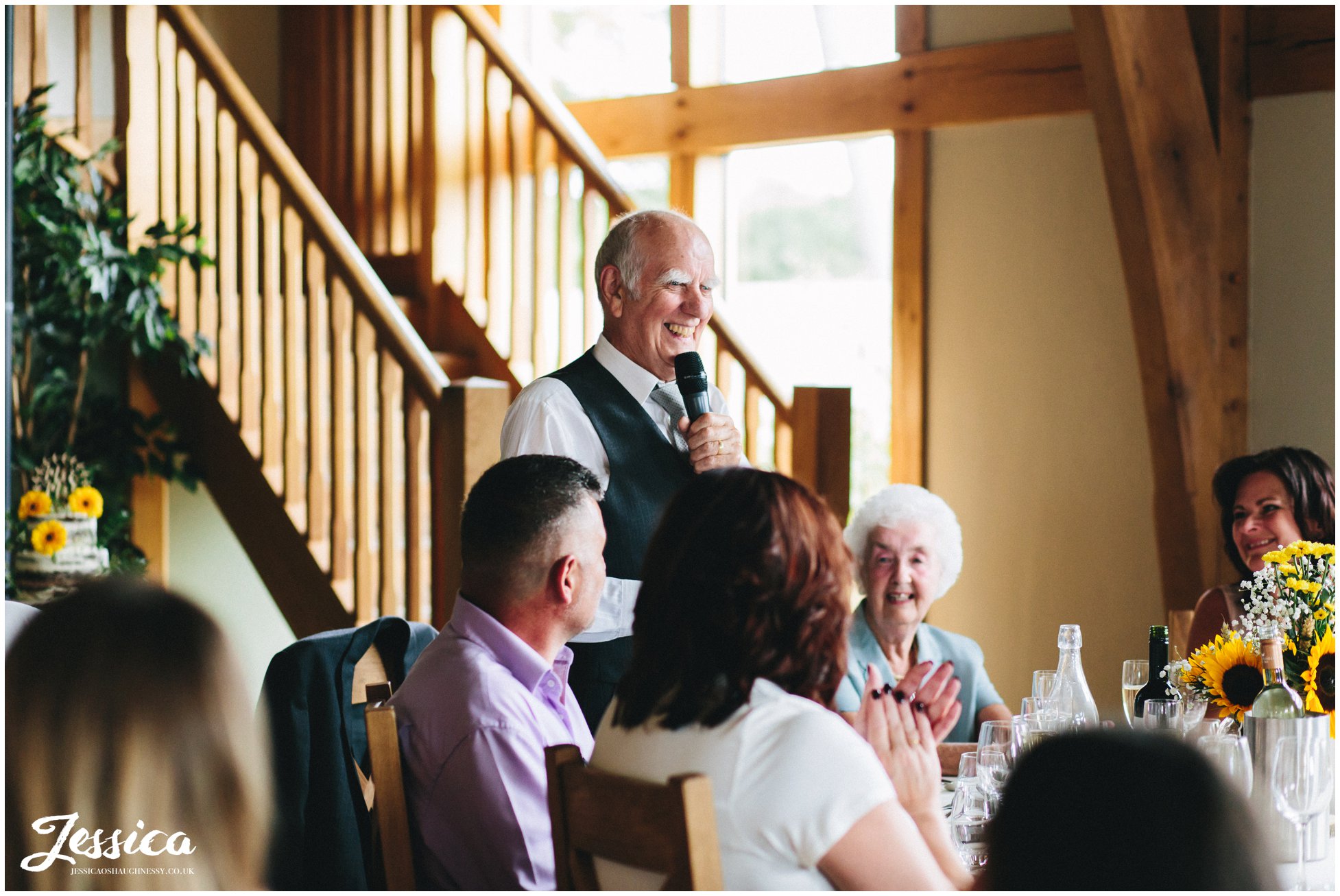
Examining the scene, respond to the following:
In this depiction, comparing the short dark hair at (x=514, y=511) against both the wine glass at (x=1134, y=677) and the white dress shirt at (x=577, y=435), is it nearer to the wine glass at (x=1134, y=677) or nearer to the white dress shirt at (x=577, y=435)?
the white dress shirt at (x=577, y=435)

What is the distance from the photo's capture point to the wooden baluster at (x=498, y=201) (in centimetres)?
460

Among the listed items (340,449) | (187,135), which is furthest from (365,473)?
(187,135)

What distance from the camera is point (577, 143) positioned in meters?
4.27

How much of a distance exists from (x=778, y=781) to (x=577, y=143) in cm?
340

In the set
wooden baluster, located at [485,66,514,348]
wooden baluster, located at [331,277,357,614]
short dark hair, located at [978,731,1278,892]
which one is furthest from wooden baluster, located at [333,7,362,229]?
short dark hair, located at [978,731,1278,892]

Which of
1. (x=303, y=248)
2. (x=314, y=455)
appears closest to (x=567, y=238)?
(x=303, y=248)

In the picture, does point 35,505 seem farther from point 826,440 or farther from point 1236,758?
point 1236,758

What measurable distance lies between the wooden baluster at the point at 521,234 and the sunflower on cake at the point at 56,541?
4.59ft

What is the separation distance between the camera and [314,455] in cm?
377

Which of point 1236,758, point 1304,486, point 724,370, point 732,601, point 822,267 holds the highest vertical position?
point 822,267

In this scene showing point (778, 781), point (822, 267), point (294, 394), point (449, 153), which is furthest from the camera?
point (449, 153)

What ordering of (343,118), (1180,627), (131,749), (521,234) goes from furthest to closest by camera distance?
(343,118) < (521,234) < (1180,627) < (131,749)

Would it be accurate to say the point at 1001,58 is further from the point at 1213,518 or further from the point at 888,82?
the point at 1213,518

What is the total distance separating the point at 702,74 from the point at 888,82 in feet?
2.57
